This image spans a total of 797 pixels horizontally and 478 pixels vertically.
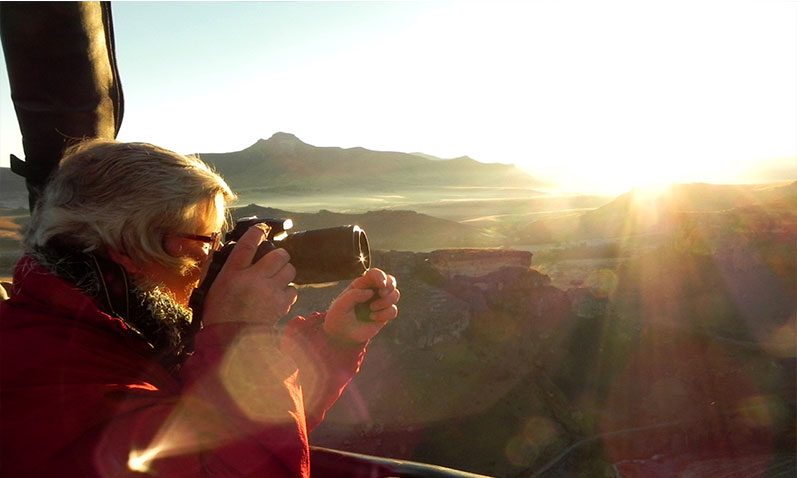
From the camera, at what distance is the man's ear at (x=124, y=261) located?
116 centimetres

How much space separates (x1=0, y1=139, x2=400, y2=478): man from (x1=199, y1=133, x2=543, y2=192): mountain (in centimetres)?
6738

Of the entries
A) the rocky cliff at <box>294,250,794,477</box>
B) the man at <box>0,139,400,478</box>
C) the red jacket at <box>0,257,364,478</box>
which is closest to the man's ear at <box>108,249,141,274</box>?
the man at <box>0,139,400,478</box>

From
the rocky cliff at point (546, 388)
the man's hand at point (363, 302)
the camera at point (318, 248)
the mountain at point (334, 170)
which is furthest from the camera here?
the mountain at point (334, 170)

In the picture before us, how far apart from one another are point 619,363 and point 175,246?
734 centimetres

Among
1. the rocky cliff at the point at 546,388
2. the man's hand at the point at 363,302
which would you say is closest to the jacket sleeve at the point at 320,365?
the man's hand at the point at 363,302

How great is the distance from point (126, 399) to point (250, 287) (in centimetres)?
27

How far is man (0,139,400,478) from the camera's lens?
0.94 m

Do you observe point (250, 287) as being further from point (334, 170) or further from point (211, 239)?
point (334, 170)

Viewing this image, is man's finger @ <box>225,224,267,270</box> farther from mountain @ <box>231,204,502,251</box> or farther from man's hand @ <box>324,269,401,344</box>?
mountain @ <box>231,204,502,251</box>

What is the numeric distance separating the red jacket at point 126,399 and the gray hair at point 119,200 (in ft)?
0.34

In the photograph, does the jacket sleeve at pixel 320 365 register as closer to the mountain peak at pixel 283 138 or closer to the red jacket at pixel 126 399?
the red jacket at pixel 126 399

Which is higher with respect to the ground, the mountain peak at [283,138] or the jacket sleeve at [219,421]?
the mountain peak at [283,138]

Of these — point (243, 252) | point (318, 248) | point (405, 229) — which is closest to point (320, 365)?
point (318, 248)

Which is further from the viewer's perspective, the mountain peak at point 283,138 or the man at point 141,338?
the mountain peak at point 283,138
